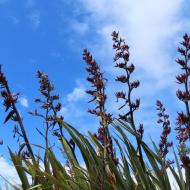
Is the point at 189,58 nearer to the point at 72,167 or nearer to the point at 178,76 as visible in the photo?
the point at 178,76

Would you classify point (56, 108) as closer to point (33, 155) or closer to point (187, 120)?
point (33, 155)

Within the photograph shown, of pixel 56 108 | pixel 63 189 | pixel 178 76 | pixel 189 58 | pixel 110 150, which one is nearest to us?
pixel 63 189

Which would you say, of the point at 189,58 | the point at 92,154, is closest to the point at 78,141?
the point at 92,154

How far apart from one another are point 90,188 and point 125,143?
0.57m

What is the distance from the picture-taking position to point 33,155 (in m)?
4.12

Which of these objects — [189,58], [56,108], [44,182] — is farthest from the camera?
[56,108]

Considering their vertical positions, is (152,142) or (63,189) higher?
(152,142)

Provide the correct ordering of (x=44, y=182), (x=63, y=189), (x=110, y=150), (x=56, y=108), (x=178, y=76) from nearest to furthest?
(x=63, y=189), (x=44, y=182), (x=110, y=150), (x=178, y=76), (x=56, y=108)

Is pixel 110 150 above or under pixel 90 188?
above

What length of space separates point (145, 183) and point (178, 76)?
4.91 feet

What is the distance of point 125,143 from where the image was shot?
3664mm

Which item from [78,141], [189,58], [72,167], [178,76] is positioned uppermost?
[189,58]

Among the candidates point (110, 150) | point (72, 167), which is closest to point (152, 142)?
point (110, 150)

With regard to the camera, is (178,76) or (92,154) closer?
(92,154)
